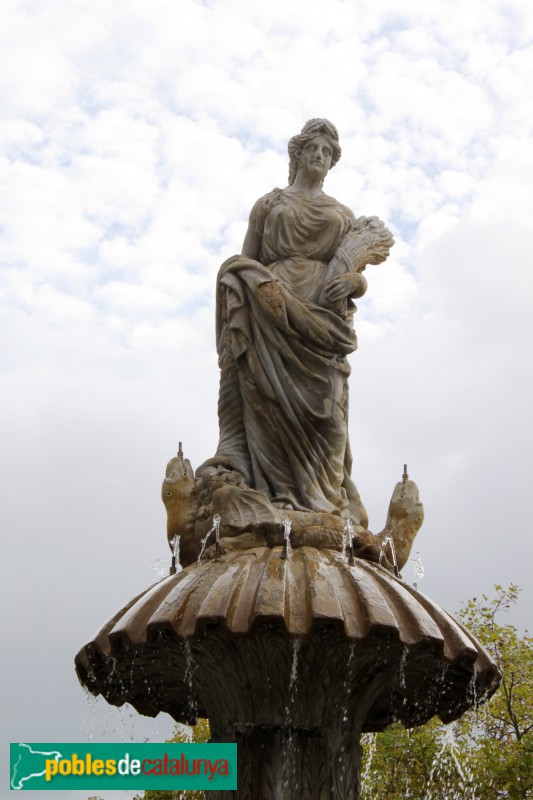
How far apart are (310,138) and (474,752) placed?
929cm

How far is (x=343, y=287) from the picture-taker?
9328mm

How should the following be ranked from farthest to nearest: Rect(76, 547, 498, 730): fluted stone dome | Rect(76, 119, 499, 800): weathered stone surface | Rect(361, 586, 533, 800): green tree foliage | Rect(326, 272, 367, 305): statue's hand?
Rect(361, 586, 533, 800): green tree foliage → Rect(326, 272, 367, 305): statue's hand → Rect(76, 119, 499, 800): weathered stone surface → Rect(76, 547, 498, 730): fluted stone dome

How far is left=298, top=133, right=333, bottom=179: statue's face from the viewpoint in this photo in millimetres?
10078

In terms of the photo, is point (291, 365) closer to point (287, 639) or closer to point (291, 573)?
point (291, 573)

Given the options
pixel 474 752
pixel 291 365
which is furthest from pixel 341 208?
pixel 474 752

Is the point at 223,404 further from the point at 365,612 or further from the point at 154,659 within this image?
the point at 365,612

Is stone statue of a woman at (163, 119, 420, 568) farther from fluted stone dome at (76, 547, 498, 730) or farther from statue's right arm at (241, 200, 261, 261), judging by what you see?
fluted stone dome at (76, 547, 498, 730)

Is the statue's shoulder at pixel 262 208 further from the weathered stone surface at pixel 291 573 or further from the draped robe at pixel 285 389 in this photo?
the draped robe at pixel 285 389

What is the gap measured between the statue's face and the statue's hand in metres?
→ 1.28

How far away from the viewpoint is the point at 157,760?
7.33 m

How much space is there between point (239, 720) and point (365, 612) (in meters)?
1.33

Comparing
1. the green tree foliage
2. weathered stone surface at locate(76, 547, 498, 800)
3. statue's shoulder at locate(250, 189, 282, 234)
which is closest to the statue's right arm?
statue's shoulder at locate(250, 189, 282, 234)

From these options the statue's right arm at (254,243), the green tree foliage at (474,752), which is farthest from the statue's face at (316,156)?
the green tree foliage at (474,752)

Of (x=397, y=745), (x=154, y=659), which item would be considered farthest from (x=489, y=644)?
(x=154, y=659)
